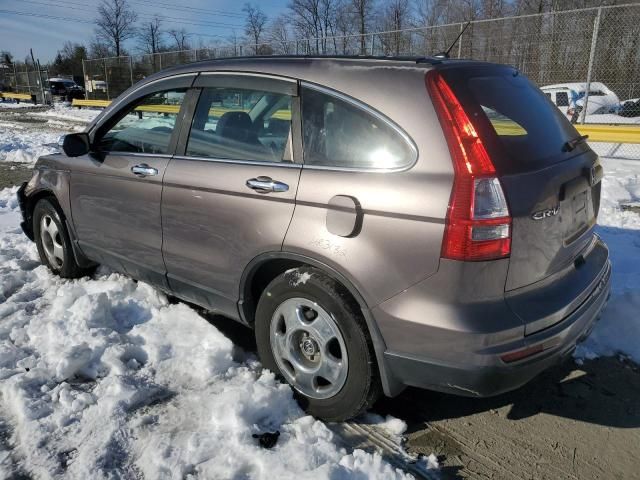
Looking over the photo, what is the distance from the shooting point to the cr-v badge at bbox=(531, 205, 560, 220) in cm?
Answer: 226

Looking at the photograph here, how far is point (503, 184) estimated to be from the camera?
7.10 ft

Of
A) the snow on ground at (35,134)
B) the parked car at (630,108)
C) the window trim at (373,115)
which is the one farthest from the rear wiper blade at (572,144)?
the parked car at (630,108)

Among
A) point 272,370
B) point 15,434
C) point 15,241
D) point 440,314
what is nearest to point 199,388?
point 272,370

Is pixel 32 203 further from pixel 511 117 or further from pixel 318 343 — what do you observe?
pixel 511 117

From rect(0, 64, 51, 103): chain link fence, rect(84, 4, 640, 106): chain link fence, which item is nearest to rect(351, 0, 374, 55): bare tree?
rect(84, 4, 640, 106): chain link fence

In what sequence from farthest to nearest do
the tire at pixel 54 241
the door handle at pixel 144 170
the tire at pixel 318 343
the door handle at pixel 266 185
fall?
1. the tire at pixel 54 241
2. the door handle at pixel 144 170
3. the door handle at pixel 266 185
4. the tire at pixel 318 343

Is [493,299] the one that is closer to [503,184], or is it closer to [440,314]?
[440,314]

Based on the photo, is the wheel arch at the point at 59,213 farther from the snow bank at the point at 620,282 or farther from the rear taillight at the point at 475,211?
the snow bank at the point at 620,282

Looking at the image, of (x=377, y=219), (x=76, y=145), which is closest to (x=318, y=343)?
(x=377, y=219)

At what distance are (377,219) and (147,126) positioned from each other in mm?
2146

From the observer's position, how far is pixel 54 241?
179 inches

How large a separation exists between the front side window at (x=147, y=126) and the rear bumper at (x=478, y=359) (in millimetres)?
2032

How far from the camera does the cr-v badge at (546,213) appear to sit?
2264 mm

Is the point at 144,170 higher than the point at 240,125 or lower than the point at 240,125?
lower
